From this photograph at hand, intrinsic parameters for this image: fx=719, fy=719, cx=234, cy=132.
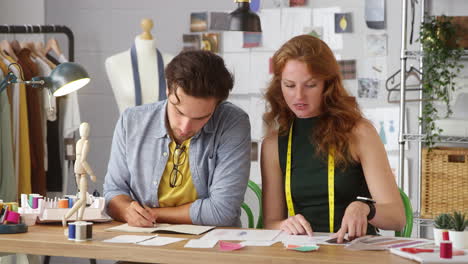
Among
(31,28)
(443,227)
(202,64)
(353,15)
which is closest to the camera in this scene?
(443,227)

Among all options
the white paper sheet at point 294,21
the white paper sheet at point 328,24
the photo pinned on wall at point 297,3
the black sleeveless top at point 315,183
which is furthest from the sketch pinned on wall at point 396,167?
the black sleeveless top at point 315,183

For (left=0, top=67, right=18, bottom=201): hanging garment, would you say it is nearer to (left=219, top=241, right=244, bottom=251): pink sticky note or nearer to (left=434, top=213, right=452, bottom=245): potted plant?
(left=219, top=241, right=244, bottom=251): pink sticky note

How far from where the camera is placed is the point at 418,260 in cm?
188

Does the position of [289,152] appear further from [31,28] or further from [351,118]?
[31,28]

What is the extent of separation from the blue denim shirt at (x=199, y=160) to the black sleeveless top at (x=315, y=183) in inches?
8.3

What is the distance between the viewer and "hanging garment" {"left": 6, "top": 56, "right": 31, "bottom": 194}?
160 inches

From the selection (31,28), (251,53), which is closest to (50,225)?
(31,28)

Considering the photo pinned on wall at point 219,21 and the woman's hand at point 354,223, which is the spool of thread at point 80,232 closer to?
the woman's hand at point 354,223

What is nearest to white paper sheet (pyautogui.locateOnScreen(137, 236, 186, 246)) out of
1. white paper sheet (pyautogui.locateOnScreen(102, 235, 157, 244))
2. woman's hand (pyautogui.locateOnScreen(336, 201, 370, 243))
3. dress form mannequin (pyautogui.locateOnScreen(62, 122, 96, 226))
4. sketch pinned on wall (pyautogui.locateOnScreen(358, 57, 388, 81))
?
white paper sheet (pyautogui.locateOnScreen(102, 235, 157, 244))

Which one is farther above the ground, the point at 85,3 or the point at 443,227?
the point at 85,3

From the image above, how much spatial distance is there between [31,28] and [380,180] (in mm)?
2616

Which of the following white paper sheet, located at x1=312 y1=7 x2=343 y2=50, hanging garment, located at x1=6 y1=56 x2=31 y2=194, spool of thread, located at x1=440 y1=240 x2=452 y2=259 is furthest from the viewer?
white paper sheet, located at x1=312 y1=7 x2=343 y2=50

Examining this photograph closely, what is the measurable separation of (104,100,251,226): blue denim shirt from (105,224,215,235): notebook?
103mm

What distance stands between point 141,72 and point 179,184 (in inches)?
66.4
